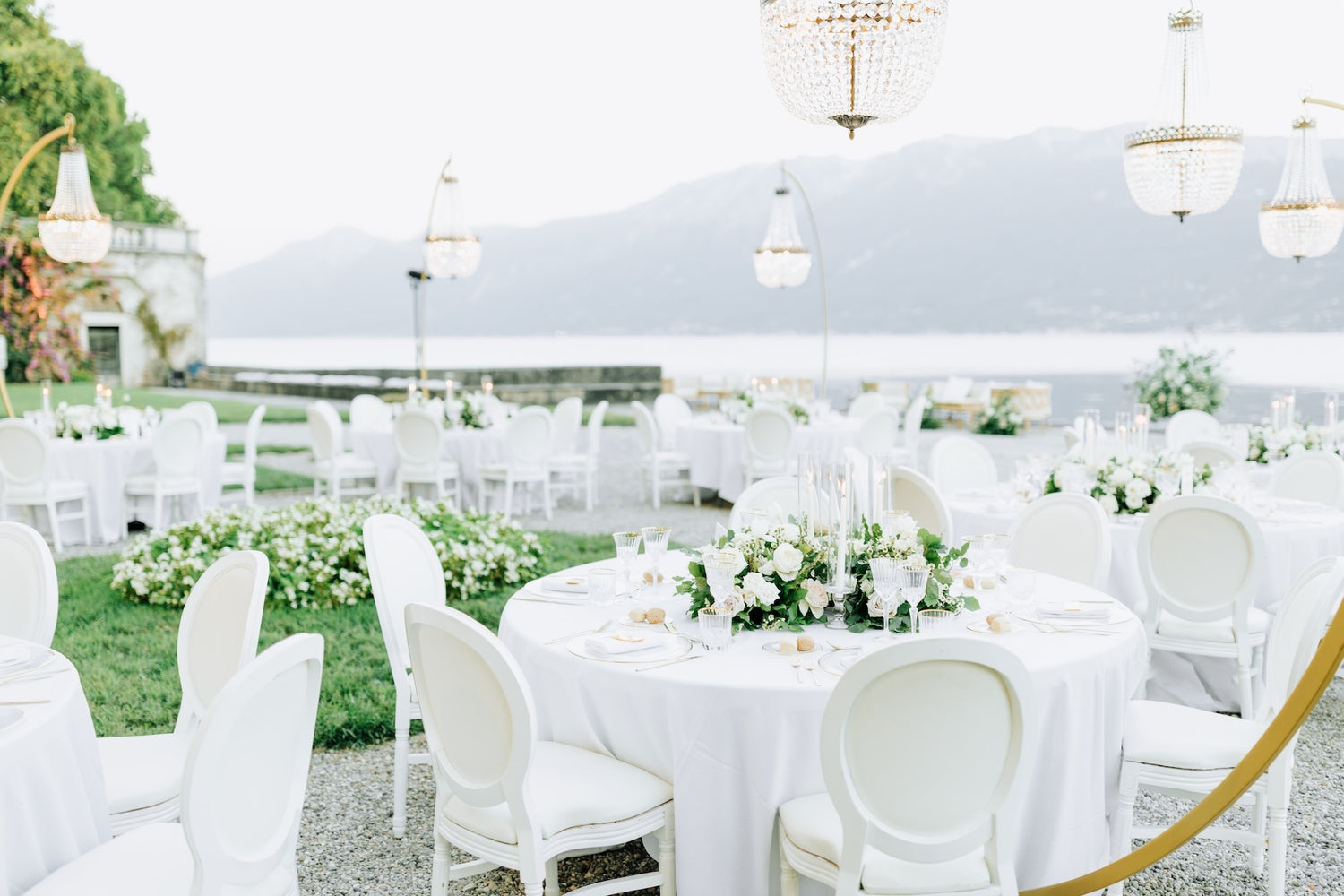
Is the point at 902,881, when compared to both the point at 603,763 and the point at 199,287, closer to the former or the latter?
the point at 603,763

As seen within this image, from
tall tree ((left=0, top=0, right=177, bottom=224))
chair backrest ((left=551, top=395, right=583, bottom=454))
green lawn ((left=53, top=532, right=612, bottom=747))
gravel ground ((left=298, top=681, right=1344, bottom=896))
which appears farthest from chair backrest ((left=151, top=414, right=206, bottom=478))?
tall tree ((left=0, top=0, right=177, bottom=224))

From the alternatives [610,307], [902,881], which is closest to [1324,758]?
[902,881]

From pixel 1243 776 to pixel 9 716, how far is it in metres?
2.76

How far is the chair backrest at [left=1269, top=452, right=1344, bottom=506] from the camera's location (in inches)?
226

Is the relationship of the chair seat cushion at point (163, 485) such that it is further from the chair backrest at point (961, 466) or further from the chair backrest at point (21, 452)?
the chair backrest at point (961, 466)

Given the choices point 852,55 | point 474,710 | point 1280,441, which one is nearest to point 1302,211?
point 1280,441

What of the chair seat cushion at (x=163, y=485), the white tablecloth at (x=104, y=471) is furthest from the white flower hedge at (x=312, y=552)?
the white tablecloth at (x=104, y=471)

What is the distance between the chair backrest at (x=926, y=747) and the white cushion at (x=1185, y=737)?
33.3 inches

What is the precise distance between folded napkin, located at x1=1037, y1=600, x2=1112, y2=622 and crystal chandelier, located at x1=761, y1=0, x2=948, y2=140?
1.67 meters

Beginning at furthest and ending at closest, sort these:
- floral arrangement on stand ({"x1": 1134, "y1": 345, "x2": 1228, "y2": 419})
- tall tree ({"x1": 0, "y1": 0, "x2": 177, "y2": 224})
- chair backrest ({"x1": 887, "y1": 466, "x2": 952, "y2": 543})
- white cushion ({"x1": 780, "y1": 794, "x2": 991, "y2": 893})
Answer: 1. tall tree ({"x1": 0, "y1": 0, "x2": 177, "y2": 224})
2. floral arrangement on stand ({"x1": 1134, "y1": 345, "x2": 1228, "y2": 419})
3. chair backrest ({"x1": 887, "y1": 466, "x2": 952, "y2": 543})
4. white cushion ({"x1": 780, "y1": 794, "x2": 991, "y2": 893})

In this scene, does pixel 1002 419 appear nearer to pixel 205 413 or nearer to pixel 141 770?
pixel 205 413

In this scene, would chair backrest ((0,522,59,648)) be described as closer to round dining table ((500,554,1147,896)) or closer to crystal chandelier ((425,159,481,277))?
round dining table ((500,554,1147,896))

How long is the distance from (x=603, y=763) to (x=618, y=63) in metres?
18.3

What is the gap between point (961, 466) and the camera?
6.31 m
